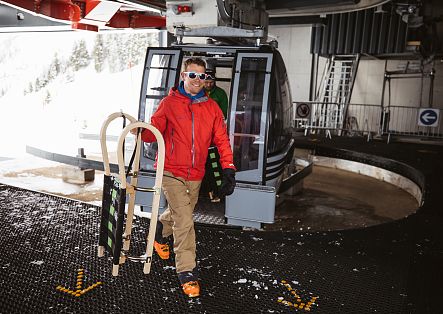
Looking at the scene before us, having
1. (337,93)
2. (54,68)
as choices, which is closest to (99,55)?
(54,68)

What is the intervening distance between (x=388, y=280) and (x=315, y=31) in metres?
11.4

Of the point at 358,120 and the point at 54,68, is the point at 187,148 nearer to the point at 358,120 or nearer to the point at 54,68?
the point at 358,120

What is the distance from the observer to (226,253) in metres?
3.41

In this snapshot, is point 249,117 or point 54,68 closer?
point 249,117

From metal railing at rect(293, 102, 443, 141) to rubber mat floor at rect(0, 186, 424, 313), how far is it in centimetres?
898

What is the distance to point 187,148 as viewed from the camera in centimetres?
284

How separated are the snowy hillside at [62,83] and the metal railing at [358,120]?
5769mm

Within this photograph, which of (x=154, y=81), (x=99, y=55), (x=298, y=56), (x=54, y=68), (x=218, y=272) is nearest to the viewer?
(x=218, y=272)

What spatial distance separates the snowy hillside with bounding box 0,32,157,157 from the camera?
14.8m

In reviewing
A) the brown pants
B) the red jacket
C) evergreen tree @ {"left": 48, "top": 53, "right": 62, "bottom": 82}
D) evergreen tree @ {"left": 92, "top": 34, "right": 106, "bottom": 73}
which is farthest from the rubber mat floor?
evergreen tree @ {"left": 48, "top": 53, "right": 62, "bottom": 82}

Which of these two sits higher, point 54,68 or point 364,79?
point 364,79

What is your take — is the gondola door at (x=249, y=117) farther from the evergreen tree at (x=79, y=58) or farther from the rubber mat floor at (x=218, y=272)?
the evergreen tree at (x=79, y=58)

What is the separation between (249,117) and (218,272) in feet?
6.39

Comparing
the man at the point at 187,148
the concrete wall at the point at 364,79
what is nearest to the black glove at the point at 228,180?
the man at the point at 187,148
